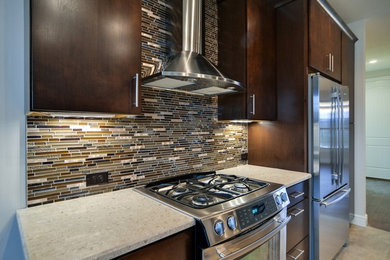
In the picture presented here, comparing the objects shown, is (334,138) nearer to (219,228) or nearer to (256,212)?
(256,212)

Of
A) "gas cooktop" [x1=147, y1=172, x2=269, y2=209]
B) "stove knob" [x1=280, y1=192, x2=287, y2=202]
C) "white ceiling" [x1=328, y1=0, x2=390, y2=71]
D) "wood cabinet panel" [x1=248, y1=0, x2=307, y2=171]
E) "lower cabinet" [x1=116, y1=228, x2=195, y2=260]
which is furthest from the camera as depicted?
"white ceiling" [x1=328, y1=0, x2=390, y2=71]

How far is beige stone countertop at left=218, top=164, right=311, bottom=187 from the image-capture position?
1692 millimetres

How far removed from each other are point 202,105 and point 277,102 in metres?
0.75

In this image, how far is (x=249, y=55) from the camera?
184 centimetres

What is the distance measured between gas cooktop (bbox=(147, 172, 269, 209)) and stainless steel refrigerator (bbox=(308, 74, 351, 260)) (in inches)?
27.4

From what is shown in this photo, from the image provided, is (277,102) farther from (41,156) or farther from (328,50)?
(41,156)

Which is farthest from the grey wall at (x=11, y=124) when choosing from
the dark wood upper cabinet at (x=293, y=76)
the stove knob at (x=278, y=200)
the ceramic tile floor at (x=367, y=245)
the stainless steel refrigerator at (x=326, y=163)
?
the ceramic tile floor at (x=367, y=245)

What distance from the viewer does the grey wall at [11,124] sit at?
106 cm

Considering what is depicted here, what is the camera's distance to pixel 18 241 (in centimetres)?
109

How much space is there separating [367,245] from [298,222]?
1492 millimetres

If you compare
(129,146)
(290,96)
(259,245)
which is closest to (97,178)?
(129,146)

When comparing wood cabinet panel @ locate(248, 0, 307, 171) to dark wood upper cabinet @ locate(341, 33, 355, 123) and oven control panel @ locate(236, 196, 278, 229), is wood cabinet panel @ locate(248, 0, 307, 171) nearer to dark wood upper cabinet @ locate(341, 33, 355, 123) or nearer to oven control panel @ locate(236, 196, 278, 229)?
oven control panel @ locate(236, 196, 278, 229)

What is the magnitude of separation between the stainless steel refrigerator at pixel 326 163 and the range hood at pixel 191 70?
716 mm

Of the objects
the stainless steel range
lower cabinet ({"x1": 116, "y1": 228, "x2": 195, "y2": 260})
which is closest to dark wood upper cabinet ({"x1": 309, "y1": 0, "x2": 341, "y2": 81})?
the stainless steel range
